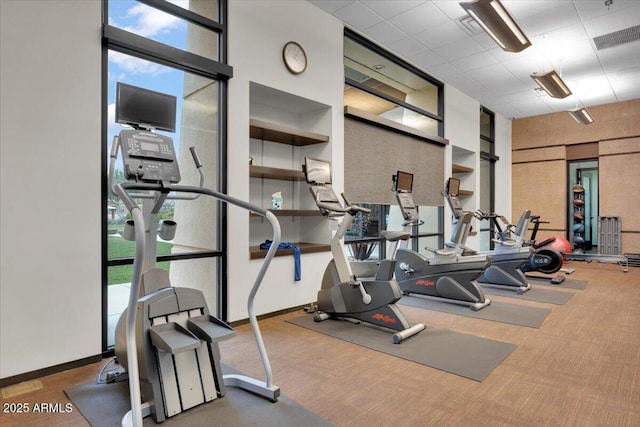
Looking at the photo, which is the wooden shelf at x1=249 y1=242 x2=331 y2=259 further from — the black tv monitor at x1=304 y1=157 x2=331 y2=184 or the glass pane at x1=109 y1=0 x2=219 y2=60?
the glass pane at x1=109 y1=0 x2=219 y2=60

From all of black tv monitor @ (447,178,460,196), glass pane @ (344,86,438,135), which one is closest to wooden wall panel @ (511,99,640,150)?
glass pane @ (344,86,438,135)

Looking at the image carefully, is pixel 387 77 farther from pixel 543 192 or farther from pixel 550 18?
pixel 543 192

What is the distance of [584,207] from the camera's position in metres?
9.75

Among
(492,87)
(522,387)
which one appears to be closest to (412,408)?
(522,387)

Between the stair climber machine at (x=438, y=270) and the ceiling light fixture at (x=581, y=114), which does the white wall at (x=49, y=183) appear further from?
the ceiling light fixture at (x=581, y=114)

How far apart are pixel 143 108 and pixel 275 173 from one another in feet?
7.27

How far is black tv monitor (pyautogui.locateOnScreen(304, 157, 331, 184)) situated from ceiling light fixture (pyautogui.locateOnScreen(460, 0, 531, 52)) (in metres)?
2.24

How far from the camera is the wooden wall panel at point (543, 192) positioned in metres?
9.98

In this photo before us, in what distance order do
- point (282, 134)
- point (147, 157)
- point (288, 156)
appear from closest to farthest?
point (147, 157) → point (282, 134) → point (288, 156)

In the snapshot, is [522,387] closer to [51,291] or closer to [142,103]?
[142,103]

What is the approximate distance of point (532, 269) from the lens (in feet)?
22.3

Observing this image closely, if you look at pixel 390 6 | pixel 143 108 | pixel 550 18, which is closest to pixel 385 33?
pixel 390 6

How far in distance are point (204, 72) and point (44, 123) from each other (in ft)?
5.12

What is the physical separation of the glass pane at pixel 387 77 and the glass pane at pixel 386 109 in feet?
0.64
